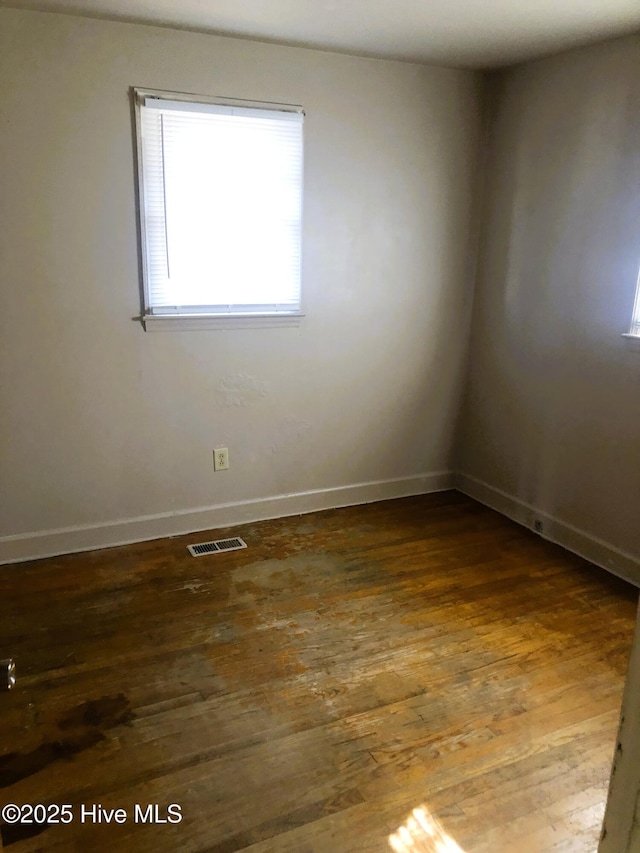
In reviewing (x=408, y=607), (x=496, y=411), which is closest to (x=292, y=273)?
(x=496, y=411)

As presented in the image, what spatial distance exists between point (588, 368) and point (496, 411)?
2.27 feet

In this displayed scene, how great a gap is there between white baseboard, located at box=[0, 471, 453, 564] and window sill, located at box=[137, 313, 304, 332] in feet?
3.00

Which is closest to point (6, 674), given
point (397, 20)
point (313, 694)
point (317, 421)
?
point (313, 694)

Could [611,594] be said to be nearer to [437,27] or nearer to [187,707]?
[187,707]

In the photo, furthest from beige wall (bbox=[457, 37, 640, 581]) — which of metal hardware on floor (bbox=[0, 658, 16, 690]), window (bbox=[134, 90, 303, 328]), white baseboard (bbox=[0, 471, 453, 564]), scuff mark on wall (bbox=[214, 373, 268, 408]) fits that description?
metal hardware on floor (bbox=[0, 658, 16, 690])

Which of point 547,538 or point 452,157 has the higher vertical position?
point 452,157

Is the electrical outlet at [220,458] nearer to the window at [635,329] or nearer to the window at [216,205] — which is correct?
the window at [216,205]

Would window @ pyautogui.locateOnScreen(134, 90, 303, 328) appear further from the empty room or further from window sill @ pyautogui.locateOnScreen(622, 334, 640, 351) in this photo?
window sill @ pyautogui.locateOnScreen(622, 334, 640, 351)

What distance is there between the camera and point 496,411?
11.9 ft

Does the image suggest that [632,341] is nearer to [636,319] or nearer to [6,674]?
[636,319]

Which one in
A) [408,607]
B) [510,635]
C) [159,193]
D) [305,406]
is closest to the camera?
[510,635]

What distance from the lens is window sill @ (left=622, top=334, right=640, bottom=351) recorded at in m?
2.77

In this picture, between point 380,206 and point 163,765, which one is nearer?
point 163,765

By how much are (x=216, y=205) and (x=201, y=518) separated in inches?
60.0
